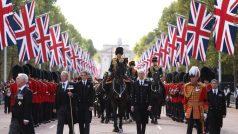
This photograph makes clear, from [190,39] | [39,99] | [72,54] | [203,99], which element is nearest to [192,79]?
[203,99]

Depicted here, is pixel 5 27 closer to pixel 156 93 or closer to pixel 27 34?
pixel 27 34

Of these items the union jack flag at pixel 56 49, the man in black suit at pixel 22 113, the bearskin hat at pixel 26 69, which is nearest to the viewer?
the man in black suit at pixel 22 113

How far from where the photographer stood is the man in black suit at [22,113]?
13156 mm

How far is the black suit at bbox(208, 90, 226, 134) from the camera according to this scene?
16031 millimetres

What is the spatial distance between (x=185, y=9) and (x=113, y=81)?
50.6 m

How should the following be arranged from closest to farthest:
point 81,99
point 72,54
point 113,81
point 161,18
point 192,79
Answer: point 192,79 < point 81,99 < point 113,81 < point 72,54 < point 161,18

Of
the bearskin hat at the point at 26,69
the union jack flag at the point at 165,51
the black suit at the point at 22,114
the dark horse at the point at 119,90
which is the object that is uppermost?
the union jack flag at the point at 165,51

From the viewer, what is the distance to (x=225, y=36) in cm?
2280

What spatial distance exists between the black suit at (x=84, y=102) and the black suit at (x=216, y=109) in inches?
121

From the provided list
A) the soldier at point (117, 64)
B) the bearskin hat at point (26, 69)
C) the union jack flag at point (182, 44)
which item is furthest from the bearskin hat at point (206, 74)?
the union jack flag at point (182, 44)

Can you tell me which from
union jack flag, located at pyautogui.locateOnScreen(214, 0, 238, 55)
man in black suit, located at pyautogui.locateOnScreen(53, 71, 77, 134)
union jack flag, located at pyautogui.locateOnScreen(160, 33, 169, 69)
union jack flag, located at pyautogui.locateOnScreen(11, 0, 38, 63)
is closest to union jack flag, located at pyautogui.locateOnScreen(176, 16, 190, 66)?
union jack flag, located at pyautogui.locateOnScreen(11, 0, 38, 63)

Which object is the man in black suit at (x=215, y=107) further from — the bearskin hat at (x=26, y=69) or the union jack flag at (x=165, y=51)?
the union jack flag at (x=165, y=51)

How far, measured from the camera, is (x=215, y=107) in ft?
53.1

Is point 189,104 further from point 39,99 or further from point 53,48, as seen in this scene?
point 53,48
